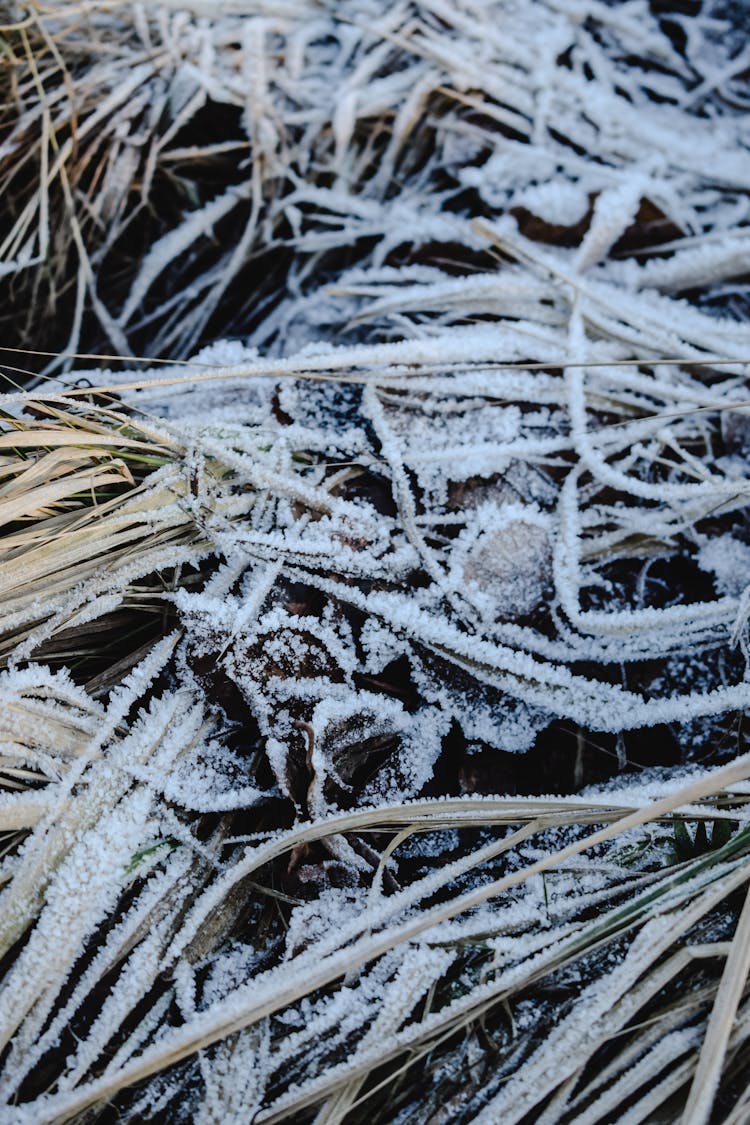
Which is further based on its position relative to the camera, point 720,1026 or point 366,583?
point 366,583

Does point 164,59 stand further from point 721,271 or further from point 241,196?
point 721,271

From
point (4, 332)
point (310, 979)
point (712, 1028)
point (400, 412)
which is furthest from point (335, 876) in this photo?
point (4, 332)

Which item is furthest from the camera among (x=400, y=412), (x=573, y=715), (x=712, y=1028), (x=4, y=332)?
(x=4, y=332)

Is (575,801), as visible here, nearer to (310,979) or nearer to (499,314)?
(310,979)

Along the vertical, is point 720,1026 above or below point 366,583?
below

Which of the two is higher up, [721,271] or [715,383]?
[721,271]

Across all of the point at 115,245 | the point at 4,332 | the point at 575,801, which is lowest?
the point at 575,801

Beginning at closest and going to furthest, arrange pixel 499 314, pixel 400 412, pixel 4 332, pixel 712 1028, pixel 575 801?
pixel 712 1028, pixel 575 801, pixel 400 412, pixel 499 314, pixel 4 332

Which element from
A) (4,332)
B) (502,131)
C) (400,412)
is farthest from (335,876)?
(502,131)

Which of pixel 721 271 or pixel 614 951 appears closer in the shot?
pixel 614 951
